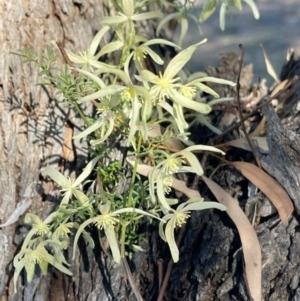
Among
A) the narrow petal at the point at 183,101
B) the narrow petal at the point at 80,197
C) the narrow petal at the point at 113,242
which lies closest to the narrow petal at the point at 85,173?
the narrow petal at the point at 80,197

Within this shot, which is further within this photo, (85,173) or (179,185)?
(179,185)

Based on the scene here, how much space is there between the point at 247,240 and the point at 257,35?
2806 millimetres

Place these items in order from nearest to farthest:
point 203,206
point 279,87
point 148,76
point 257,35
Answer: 1. point 148,76
2. point 203,206
3. point 279,87
4. point 257,35

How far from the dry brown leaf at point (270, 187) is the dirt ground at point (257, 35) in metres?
2.14

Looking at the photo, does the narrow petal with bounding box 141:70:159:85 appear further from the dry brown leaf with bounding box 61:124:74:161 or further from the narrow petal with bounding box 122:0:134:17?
the dry brown leaf with bounding box 61:124:74:161

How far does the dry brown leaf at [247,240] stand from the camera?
1.17 meters

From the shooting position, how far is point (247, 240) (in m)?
1.23

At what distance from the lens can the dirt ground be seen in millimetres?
3621

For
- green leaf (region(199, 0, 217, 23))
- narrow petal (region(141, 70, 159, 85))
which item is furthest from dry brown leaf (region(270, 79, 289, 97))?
narrow petal (region(141, 70, 159, 85))

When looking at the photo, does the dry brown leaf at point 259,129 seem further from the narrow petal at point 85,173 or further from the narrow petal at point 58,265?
the narrow petal at point 58,265

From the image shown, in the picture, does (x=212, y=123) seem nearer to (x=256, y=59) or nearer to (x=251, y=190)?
(x=251, y=190)

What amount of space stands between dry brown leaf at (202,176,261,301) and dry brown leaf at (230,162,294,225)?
6 centimetres

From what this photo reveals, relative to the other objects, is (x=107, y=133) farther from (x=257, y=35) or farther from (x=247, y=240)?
(x=257, y=35)

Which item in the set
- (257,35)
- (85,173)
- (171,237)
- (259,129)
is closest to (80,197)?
(85,173)
